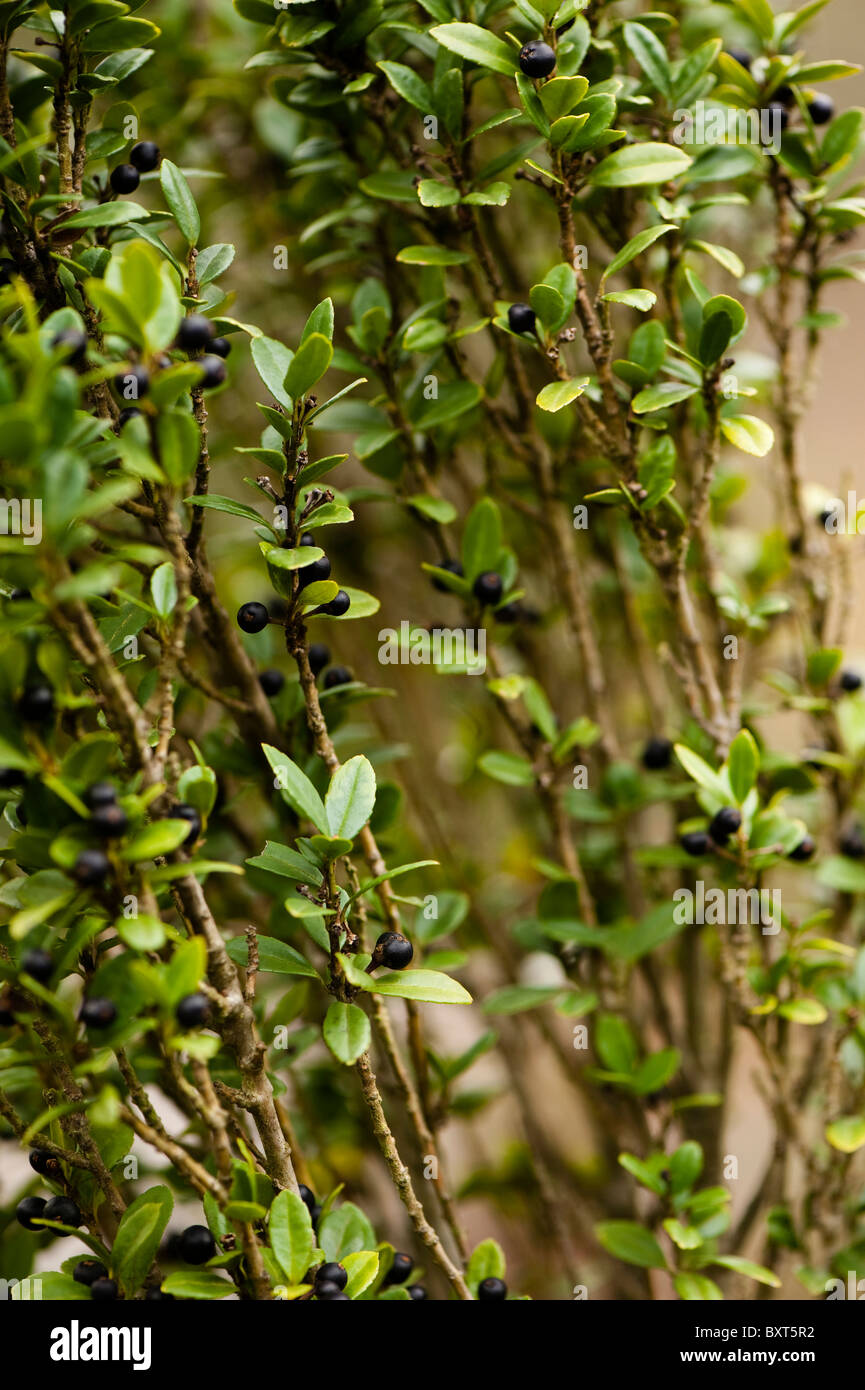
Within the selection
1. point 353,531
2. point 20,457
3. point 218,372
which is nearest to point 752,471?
point 353,531

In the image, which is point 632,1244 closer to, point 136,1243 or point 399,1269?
point 399,1269

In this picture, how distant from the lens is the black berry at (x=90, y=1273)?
0.66 meters

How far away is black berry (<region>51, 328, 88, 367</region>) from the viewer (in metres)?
0.53

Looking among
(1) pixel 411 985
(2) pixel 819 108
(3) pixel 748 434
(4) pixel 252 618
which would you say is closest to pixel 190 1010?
(1) pixel 411 985

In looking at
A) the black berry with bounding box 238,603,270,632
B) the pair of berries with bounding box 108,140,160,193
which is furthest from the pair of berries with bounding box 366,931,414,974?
the pair of berries with bounding box 108,140,160,193

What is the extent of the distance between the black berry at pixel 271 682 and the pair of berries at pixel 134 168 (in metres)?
0.38

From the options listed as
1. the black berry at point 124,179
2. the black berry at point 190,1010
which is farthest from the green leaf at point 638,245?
the black berry at point 190,1010

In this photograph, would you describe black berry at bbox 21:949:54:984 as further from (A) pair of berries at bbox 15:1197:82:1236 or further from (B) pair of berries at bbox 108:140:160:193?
(B) pair of berries at bbox 108:140:160:193

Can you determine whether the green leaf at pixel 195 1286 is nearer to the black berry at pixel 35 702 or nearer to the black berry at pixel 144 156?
the black berry at pixel 35 702

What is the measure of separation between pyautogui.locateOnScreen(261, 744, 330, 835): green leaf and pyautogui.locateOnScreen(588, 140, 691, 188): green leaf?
1.58ft

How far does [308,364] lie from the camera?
65cm

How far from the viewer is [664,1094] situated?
1053 mm
